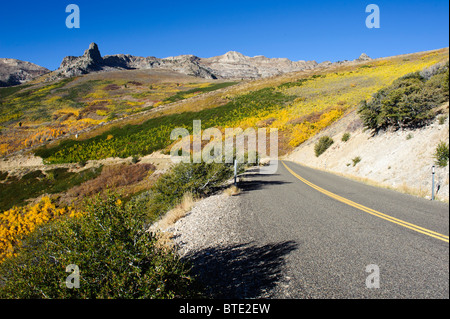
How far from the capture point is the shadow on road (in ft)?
10.6

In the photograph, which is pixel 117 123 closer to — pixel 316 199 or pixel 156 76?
pixel 316 199

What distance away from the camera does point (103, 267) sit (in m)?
2.52

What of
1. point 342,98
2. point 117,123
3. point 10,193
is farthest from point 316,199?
point 117,123

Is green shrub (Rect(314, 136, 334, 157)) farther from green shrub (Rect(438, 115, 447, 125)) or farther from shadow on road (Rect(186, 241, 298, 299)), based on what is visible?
shadow on road (Rect(186, 241, 298, 299))

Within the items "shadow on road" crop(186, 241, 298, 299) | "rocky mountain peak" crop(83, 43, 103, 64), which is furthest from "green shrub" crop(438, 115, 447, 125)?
"rocky mountain peak" crop(83, 43, 103, 64)

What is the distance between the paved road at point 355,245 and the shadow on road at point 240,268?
0.19 ft

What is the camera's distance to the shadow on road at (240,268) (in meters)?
3.24

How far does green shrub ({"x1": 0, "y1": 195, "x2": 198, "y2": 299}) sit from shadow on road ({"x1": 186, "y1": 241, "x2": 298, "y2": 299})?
63 centimetres

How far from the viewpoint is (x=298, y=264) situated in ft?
12.1

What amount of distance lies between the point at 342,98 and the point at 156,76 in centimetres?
10497

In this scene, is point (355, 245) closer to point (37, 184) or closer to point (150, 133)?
point (37, 184)

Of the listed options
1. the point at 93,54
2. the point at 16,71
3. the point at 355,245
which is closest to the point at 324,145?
the point at 355,245

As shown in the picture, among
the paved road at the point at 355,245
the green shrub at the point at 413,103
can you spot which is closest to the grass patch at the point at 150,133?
the green shrub at the point at 413,103

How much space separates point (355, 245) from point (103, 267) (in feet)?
13.4
